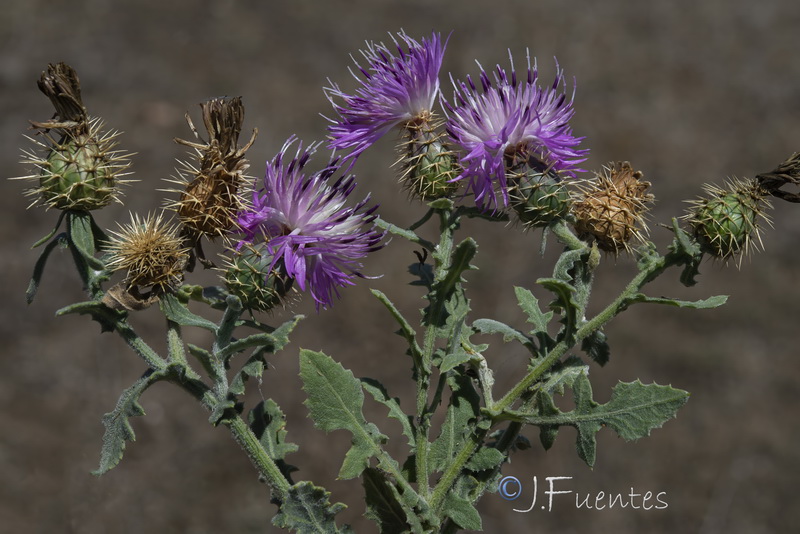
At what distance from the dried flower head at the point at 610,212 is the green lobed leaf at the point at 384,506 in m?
0.99

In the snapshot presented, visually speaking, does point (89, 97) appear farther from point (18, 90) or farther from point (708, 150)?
point (708, 150)

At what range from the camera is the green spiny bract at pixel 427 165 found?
230cm

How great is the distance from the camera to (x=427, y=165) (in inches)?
90.9

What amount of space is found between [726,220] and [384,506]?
136 centimetres

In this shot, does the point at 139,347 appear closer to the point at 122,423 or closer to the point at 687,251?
the point at 122,423

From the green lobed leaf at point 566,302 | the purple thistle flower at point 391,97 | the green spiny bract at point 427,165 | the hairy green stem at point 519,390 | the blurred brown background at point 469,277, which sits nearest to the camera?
the green lobed leaf at point 566,302

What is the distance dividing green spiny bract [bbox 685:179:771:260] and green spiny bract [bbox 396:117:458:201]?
0.80 meters

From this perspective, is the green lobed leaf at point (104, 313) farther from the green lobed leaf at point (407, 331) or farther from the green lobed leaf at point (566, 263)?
the green lobed leaf at point (566, 263)

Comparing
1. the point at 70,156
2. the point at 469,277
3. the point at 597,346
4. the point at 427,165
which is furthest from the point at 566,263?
the point at 469,277

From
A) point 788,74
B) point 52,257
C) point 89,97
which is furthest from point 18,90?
point 788,74

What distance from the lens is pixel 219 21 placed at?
9.62 meters

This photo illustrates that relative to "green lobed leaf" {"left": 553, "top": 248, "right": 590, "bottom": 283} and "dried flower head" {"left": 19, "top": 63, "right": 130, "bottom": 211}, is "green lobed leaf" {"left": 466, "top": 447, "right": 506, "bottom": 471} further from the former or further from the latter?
"dried flower head" {"left": 19, "top": 63, "right": 130, "bottom": 211}

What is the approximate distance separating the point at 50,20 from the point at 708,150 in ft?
27.3

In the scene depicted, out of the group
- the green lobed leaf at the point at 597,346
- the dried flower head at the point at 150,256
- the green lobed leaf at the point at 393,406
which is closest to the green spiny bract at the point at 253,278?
the dried flower head at the point at 150,256
